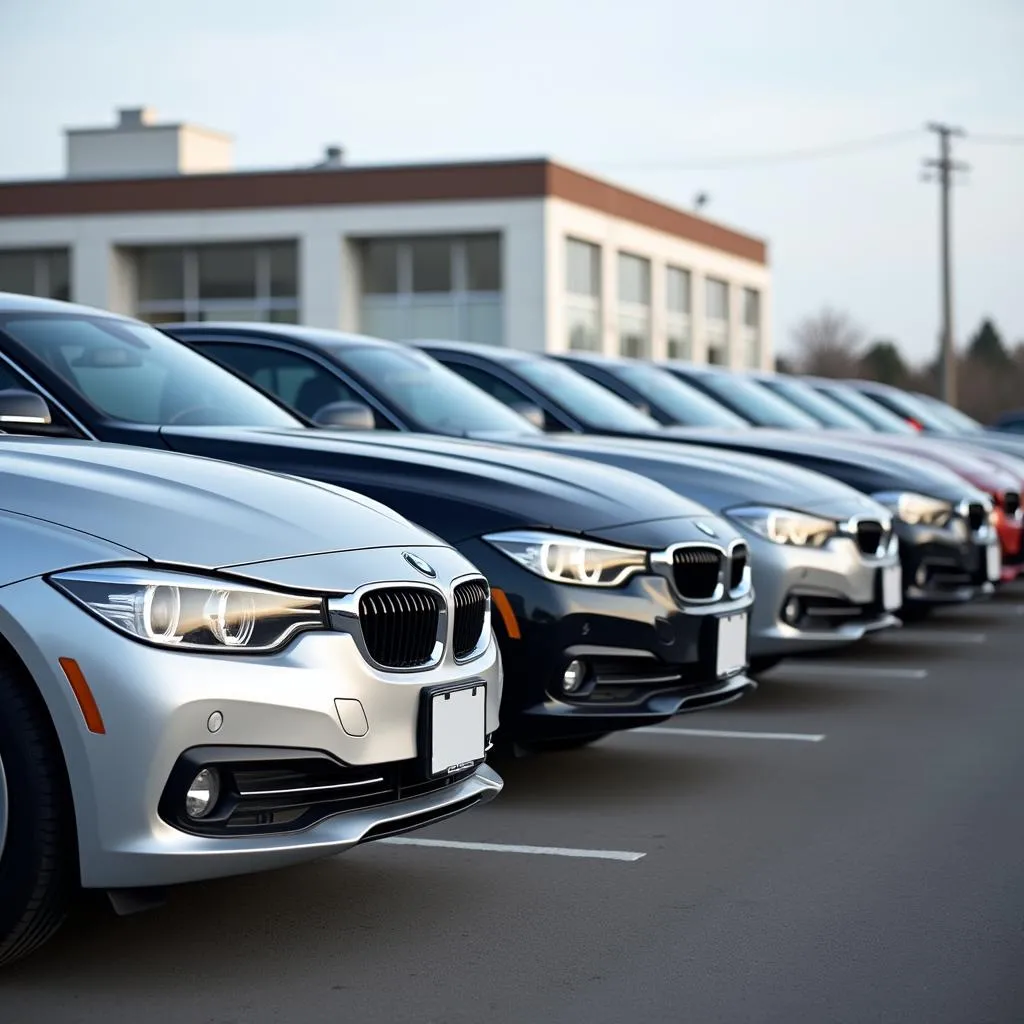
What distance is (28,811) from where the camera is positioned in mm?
3746

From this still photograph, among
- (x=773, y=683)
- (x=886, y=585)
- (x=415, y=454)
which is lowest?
(x=773, y=683)

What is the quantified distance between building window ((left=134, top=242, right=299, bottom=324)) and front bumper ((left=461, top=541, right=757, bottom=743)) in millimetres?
33601

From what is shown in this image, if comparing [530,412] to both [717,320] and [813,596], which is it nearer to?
[813,596]

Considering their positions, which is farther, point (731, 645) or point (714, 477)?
point (714, 477)

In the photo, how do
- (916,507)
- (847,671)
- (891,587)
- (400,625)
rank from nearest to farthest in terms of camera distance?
1. (400,625)
2. (891,587)
3. (847,671)
4. (916,507)

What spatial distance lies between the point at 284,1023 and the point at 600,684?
2334mm

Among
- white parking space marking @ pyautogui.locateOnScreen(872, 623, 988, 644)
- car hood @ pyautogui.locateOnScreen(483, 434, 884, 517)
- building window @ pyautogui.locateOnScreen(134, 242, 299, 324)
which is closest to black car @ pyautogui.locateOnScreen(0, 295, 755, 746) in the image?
car hood @ pyautogui.locateOnScreen(483, 434, 884, 517)

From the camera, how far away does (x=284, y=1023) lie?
3.68 m

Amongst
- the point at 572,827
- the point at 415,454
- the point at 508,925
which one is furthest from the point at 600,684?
the point at 508,925

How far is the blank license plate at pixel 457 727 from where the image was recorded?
→ 4.23 meters

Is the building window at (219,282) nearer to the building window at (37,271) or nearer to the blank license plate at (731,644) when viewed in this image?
the building window at (37,271)

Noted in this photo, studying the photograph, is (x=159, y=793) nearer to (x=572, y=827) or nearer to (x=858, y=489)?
(x=572, y=827)

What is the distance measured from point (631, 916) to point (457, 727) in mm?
705

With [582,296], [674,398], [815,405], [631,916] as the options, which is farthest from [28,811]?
[582,296]
